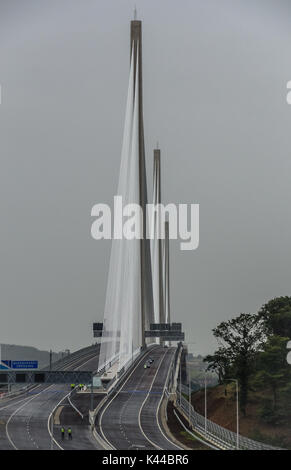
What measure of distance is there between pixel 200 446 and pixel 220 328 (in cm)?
9149

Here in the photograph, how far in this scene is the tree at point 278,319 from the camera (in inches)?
6619

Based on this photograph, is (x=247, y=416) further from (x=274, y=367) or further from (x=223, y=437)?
(x=223, y=437)

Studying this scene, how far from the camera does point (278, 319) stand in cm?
16850

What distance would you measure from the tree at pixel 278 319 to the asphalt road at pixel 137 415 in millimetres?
19321

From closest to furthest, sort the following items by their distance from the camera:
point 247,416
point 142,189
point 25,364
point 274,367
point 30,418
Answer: point 30,418 < point 25,364 < point 247,416 < point 274,367 < point 142,189

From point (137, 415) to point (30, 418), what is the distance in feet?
36.3

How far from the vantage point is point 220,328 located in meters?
180

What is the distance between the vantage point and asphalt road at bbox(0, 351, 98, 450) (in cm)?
8948

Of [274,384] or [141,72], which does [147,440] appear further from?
[141,72]

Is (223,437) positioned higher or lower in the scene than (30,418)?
lower

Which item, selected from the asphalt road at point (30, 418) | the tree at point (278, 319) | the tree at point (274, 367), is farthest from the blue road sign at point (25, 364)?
the tree at point (278, 319)

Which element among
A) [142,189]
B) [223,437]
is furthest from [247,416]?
[223,437]
